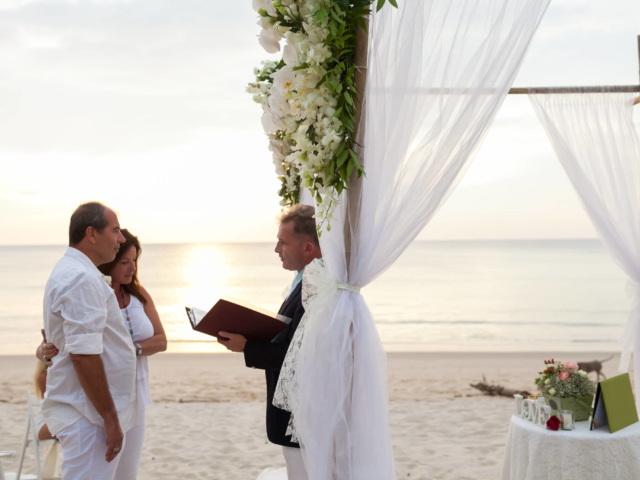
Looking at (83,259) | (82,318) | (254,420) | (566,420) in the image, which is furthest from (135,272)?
(254,420)

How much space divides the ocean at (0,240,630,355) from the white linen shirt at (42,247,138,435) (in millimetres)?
8431

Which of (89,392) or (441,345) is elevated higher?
(89,392)

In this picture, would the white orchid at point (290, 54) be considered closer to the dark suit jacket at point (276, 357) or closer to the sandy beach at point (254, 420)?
the dark suit jacket at point (276, 357)

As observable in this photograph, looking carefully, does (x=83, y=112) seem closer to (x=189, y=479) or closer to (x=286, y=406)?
(x=189, y=479)

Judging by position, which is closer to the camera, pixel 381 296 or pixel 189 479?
pixel 189 479

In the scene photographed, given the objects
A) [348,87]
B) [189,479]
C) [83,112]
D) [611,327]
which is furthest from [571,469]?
[83,112]

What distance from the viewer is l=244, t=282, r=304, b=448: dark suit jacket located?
253 centimetres

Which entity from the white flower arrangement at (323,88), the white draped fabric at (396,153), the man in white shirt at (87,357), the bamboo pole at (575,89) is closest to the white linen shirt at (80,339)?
the man in white shirt at (87,357)

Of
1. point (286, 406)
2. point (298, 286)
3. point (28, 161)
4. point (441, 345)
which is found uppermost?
point (28, 161)

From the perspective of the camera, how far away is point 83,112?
107ft

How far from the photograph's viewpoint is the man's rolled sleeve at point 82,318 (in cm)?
238

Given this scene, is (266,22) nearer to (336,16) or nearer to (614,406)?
(336,16)

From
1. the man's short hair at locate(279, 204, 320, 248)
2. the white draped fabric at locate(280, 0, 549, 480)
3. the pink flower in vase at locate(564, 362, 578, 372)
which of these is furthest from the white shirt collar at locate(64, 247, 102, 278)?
the pink flower in vase at locate(564, 362, 578, 372)

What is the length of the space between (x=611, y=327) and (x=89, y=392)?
20705 mm
